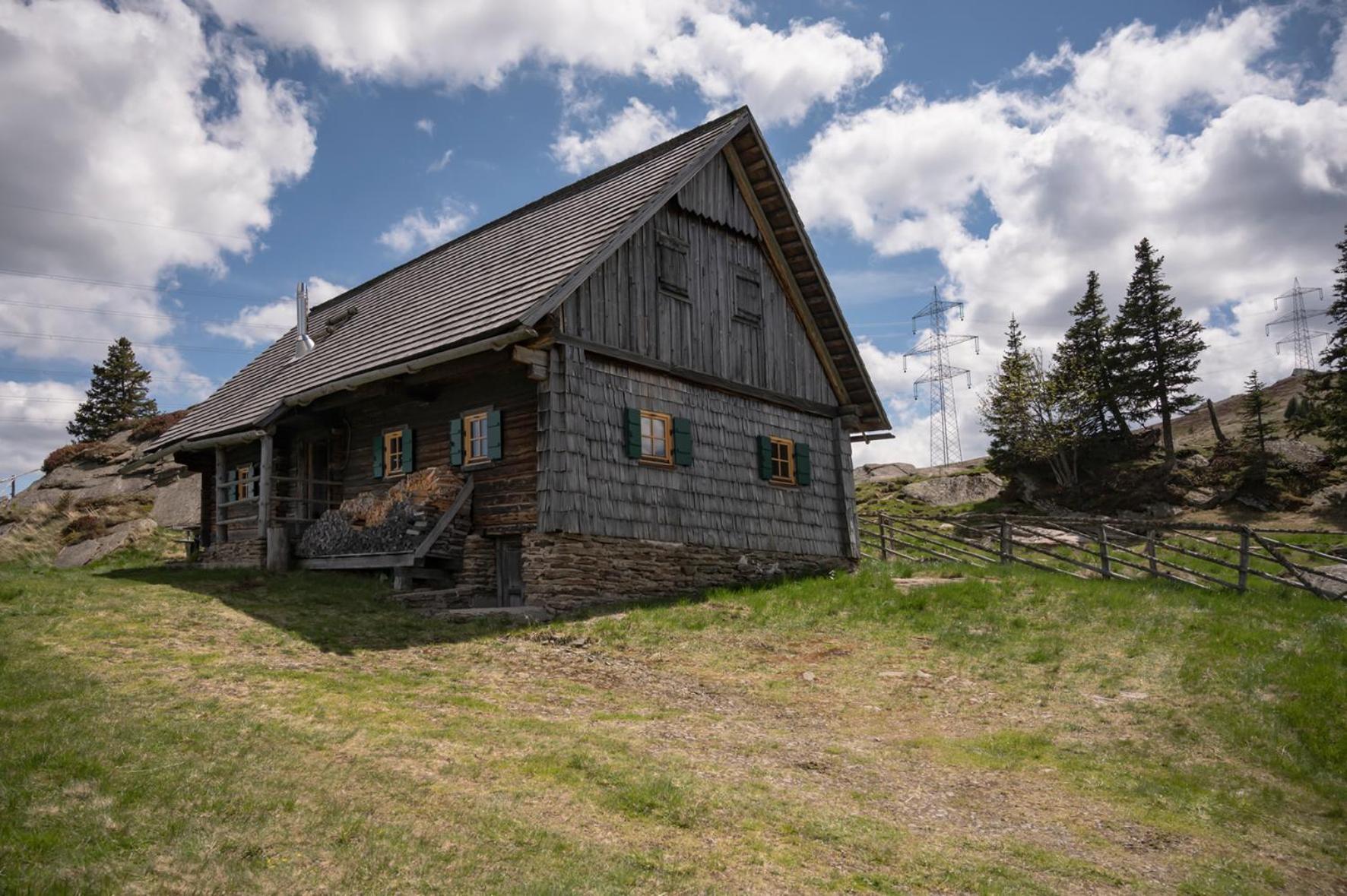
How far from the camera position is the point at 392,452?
62.6 feet

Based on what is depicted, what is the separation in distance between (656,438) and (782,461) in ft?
13.5

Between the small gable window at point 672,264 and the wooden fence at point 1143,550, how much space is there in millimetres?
7871

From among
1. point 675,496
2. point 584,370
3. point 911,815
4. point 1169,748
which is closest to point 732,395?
point 675,496

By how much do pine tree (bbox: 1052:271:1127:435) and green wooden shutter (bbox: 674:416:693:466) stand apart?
29.5 m

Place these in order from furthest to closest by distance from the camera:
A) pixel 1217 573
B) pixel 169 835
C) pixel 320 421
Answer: pixel 1217 573, pixel 320 421, pixel 169 835

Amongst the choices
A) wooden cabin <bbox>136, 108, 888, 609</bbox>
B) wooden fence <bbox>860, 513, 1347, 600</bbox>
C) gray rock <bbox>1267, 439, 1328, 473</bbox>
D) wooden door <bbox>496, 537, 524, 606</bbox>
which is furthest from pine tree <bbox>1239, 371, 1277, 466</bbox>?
wooden door <bbox>496, 537, 524, 606</bbox>

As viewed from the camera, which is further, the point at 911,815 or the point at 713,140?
the point at 713,140

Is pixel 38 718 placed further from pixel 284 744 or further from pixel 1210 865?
pixel 1210 865

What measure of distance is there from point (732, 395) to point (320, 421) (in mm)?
9249

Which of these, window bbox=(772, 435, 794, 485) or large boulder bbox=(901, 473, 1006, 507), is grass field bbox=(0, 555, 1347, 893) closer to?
window bbox=(772, 435, 794, 485)

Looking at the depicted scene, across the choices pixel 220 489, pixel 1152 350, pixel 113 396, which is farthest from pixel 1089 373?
pixel 113 396

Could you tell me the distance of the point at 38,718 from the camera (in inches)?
299

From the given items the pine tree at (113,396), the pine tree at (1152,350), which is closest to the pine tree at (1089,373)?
the pine tree at (1152,350)

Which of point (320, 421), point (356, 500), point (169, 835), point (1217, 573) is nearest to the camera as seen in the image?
point (169, 835)
